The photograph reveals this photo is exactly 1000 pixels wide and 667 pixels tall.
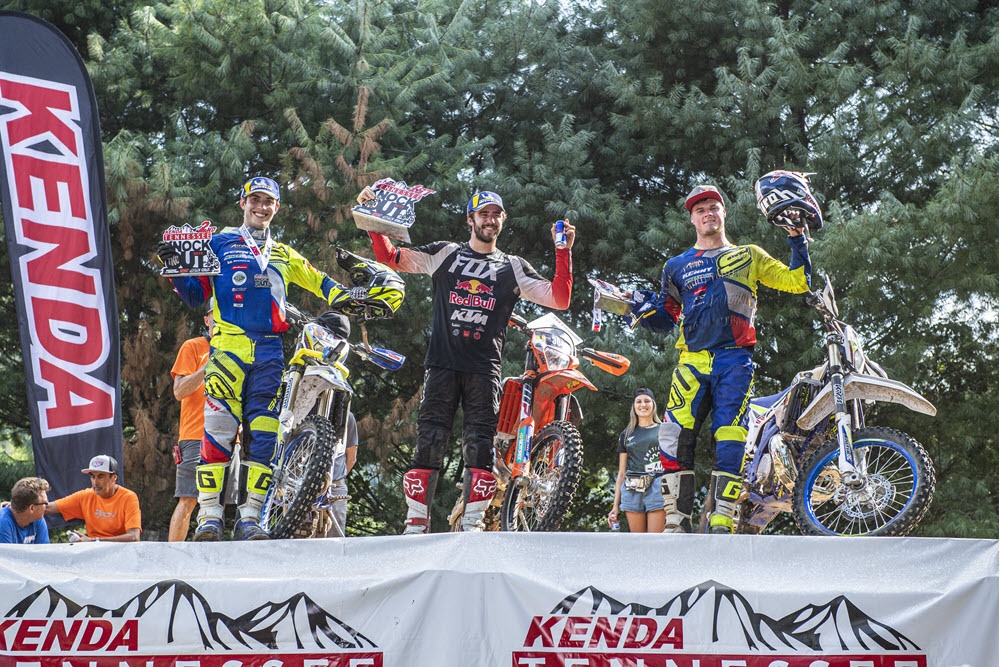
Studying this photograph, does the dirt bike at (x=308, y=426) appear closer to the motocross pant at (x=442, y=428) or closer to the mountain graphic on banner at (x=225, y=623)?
the motocross pant at (x=442, y=428)

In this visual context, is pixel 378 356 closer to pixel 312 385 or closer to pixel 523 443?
pixel 312 385

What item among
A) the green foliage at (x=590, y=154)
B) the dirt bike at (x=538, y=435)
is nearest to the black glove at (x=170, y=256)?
the dirt bike at (x=538, y=435)

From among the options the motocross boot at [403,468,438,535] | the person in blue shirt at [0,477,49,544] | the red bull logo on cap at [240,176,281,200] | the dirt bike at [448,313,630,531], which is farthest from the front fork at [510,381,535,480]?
the person in blue shirt at [0,477,49,544]

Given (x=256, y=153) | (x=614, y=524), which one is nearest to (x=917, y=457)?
(x=614, y=524)

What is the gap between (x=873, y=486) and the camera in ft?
16.0

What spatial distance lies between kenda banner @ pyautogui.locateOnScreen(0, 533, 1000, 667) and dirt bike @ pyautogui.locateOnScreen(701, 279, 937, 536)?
0.84 meters

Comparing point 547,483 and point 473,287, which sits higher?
point 473,287

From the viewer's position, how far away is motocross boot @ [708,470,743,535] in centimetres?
513

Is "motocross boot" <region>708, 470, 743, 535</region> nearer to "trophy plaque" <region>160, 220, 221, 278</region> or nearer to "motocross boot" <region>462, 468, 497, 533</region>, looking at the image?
"motocross boot" <region>462, 468, 497, 533</region>

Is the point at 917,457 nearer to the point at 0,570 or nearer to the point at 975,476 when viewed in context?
the point at 0,570

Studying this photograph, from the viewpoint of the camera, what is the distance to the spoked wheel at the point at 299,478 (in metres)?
5.41

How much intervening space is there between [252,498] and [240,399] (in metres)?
0.49

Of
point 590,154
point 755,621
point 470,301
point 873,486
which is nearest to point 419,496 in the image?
point 470,301

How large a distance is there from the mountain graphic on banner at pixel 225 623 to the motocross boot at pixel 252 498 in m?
1.42
